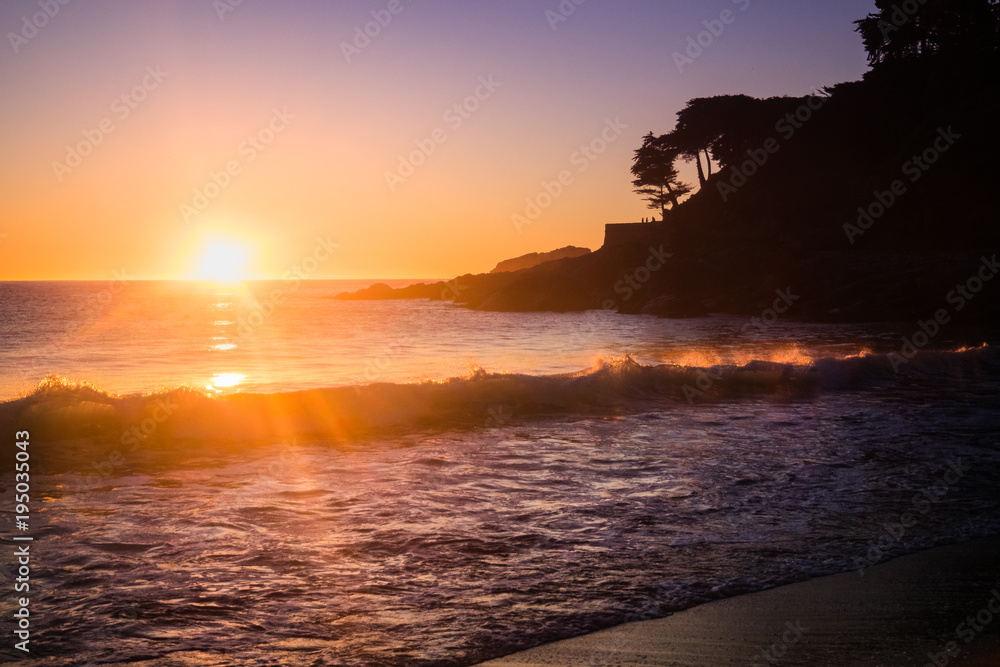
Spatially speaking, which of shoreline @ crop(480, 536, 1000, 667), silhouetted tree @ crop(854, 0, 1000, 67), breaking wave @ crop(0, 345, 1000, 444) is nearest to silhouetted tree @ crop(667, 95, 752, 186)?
silhouetted tree @ crop(854, 0, 1000, 67)

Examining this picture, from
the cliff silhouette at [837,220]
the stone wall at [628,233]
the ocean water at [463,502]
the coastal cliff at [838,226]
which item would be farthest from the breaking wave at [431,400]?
the stone wall at [628,233]

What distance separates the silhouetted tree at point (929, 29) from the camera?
51.6 metres

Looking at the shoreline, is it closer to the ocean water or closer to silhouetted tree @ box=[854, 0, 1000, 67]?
the ocean water

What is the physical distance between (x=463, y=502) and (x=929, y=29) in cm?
6147

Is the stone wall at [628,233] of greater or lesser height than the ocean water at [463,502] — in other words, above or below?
above

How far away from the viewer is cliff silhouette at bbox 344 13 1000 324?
4594 centimetres

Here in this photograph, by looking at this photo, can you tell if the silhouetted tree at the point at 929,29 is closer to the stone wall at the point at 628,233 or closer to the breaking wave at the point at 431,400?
the stone wall at the point at 628,233

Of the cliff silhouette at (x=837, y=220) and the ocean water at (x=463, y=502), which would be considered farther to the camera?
the cliff silhouette at (x=837, y=220)

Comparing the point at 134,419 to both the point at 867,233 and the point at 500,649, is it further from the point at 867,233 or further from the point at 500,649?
the point at 867,233

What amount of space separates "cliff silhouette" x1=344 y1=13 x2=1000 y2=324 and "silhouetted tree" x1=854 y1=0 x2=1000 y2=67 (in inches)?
32.3

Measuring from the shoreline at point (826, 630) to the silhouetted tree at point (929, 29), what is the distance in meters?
58.9

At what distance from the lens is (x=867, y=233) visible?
53.2m

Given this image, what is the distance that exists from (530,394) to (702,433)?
171 inches

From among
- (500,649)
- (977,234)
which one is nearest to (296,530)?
(500,649)
